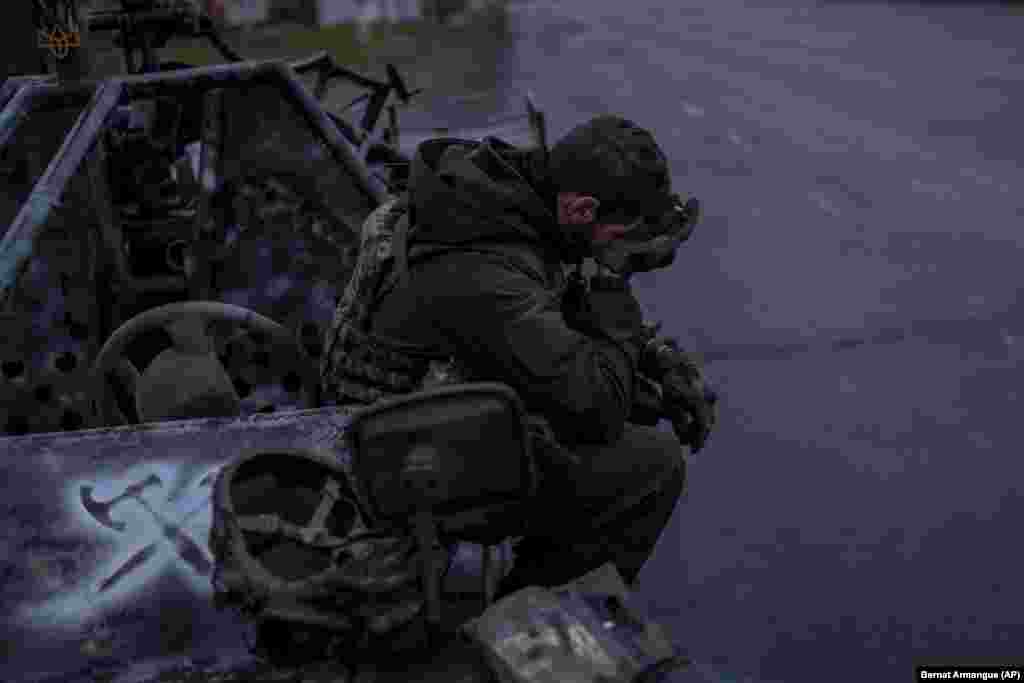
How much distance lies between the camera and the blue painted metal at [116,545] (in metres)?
2.68

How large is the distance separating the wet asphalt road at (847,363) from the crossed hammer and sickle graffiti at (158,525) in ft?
5.29

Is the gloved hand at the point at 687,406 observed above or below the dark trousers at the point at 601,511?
above

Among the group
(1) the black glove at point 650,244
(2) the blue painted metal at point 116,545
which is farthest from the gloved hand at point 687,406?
(2) the blue painted metal at point 116,545

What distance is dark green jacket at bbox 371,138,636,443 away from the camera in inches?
112

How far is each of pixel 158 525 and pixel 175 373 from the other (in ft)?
2.17

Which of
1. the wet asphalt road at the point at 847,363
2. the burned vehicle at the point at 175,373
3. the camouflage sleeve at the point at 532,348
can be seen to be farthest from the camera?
the wet asphalt road at the point at 847,363

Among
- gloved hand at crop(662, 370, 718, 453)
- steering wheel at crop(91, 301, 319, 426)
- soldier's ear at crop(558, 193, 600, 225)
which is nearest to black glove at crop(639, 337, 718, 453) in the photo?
gloved hand at crop(662, 370, 718, 453)

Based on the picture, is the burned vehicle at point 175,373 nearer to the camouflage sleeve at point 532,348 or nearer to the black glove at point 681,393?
the camouflage sleeve at point 532,348

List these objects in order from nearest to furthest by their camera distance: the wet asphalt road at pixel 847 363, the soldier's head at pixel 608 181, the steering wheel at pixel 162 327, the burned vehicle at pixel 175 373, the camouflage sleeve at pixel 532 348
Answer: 1. the burned vehicle at pixel 175 373
2. the camouflage sleeve at pixel 532 348
3. the soldier's head at pixel 608 181
4. the steering wheel at pixel 162 327
5. the wet asphalt road at pixel 847 363

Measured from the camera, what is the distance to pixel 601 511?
10.2 ft

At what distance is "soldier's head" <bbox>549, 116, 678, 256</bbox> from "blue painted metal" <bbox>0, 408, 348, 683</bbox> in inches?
31.3

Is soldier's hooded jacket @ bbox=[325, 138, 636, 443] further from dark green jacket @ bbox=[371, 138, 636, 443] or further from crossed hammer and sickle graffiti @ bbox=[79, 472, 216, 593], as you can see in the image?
crossed hammer and sickle graffiti @ bbox=[79, 472, 216, 593]

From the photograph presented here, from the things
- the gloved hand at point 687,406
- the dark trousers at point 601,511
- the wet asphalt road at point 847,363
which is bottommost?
the wet asphalt road at point 847,363

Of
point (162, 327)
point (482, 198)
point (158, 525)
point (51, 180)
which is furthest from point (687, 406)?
point (51, 180)
